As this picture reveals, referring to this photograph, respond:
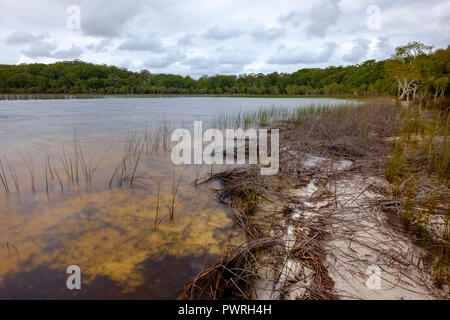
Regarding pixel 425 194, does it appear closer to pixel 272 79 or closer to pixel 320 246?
pixel 320 246

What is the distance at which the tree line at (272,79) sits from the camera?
672 inches

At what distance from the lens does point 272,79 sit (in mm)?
89688

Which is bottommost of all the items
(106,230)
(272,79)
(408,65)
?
(106,230)

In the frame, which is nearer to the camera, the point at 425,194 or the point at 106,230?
the point at 106,230

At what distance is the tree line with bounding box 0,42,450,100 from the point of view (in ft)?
56.0

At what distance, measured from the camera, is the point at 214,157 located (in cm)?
532

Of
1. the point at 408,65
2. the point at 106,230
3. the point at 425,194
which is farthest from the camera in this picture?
the point at 408,65

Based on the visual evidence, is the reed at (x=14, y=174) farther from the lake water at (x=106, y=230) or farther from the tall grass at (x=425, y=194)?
the tall grass at (x=425, y=194)

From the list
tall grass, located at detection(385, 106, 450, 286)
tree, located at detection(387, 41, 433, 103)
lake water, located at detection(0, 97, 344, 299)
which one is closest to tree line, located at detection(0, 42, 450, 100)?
tree, located at detection(387, 41, 433, 103)

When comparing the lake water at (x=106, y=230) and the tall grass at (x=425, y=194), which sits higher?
the tall grass at (x=425, y=194)

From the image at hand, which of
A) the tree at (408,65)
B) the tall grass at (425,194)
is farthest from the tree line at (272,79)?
the tall grass at (425,194)

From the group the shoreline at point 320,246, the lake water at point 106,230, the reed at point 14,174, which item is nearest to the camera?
the shoreline at point 320,246

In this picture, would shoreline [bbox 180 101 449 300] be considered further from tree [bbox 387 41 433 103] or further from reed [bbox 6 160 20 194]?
tree [bbox 387 41 433 103]

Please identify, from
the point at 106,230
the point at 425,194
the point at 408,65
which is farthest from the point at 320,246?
the point at 408,65
